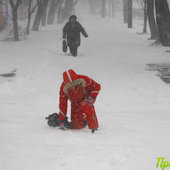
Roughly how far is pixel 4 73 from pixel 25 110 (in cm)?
366

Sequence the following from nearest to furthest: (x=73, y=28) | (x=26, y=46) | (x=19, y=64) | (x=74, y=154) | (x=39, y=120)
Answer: (x=74, y=154) < (x=39, y=120) < (x=19, y=64) < (x=73, y=28) < (x=26, y=46)

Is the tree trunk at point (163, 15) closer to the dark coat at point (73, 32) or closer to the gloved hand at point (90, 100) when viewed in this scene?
the dark coat at point (73, 32)

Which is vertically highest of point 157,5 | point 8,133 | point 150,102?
point 157,5

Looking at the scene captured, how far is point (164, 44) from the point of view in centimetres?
1300

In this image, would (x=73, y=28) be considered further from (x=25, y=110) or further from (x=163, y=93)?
(x=25, y=110)

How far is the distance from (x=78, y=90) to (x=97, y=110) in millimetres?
2340

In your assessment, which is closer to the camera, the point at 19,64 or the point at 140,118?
the point at 140,118

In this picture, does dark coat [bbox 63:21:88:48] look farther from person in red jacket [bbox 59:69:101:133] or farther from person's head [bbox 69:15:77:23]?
person in red jacket [bbox 59:69:101:133]

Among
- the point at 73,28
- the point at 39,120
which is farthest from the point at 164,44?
the point at 39,120

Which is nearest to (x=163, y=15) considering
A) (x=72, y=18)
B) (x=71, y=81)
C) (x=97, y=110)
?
(x=72, y=18)

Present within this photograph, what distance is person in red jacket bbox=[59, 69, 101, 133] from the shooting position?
5.08 m

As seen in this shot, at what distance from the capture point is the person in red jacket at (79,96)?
16.7 feet

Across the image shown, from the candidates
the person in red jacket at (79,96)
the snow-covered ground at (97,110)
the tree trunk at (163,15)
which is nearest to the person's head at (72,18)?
the snow-covered ground at (97,110)

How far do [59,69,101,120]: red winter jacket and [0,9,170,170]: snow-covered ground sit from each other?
21.3 inches
